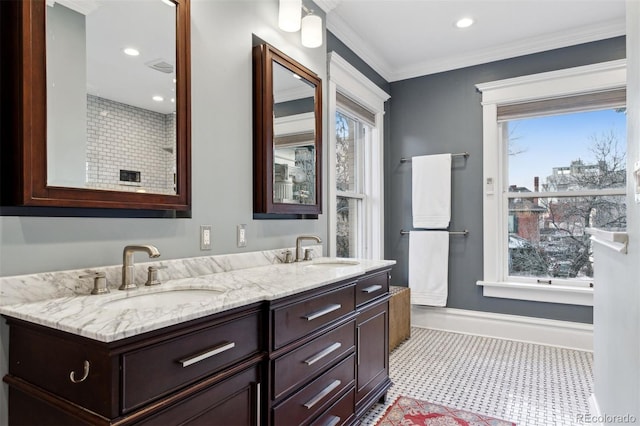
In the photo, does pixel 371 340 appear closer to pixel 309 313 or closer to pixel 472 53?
pixel 309 313

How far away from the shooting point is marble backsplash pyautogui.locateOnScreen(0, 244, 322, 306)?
43.9 inches

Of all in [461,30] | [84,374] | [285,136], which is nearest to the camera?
[84,374]

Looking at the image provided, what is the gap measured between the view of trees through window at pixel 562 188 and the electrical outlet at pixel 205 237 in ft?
9.83

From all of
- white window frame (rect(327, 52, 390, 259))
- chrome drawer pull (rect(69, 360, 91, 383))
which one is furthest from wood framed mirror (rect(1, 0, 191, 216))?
white window frame (rect(327, 52, 390, 259))

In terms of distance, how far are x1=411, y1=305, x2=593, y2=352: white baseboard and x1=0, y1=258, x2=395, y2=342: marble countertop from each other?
232 centimetres

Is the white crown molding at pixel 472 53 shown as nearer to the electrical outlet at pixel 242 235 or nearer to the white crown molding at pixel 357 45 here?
the white crown molding at pixel 357 45

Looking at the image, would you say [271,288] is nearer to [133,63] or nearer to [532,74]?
[133,63]

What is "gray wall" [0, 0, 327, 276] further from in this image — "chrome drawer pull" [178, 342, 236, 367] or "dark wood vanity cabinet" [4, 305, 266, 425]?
"chrome drawer pull" [178, 342, 236, 367]

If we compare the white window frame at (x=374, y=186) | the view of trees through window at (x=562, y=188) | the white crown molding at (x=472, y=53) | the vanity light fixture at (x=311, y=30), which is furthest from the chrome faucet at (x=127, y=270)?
the view of trees through window at (x=562, y=188)

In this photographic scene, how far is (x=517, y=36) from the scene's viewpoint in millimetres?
3340

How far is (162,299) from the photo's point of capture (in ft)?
4.47

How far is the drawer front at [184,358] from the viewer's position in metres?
0.90

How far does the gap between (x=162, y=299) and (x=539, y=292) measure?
10.8ft

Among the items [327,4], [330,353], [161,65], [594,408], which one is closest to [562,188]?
[594,408]
